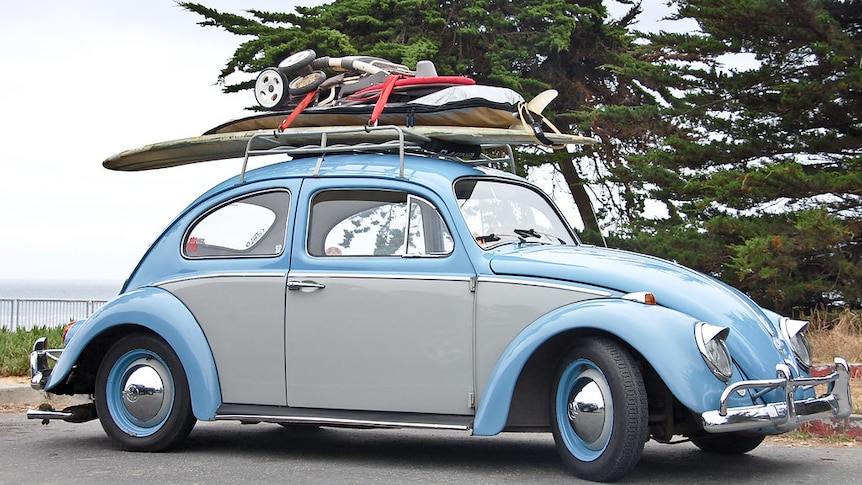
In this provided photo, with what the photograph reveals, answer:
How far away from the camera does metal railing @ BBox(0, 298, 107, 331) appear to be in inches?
857

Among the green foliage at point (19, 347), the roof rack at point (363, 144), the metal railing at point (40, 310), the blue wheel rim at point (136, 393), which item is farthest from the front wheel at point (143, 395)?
the metal railing at point (40, 310)

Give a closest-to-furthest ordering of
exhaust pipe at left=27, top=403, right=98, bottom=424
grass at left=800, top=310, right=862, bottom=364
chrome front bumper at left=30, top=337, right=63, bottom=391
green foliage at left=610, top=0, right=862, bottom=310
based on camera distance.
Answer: exhaust pipe at left=27, top=403, right=98, bottom=424 → chrome front bumper at left=30, top=337, right=63, bottom=391 → grass at left=800, top=310, right=862, bottom=364 → green foliage at left=610, top=0, right=862, bottom=310

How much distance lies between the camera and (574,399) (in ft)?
19.1

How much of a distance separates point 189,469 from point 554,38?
57.3ft

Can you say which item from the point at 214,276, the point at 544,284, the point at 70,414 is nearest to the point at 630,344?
the point at 544,284

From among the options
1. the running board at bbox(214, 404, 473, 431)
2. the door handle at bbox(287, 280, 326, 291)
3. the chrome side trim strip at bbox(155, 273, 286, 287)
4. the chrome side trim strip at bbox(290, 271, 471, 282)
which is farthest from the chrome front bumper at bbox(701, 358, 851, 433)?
the chrome side trim strip at bbox(155, 273, 286, 287)

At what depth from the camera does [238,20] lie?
24156 millimetres

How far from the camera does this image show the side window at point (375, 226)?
661cm

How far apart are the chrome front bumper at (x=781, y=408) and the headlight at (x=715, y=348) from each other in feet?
0.42

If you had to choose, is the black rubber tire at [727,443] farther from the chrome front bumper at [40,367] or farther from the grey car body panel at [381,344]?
the chrome front bumper at [40,367]

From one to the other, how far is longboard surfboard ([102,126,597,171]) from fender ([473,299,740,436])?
1.69 meters

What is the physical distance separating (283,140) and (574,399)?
3092 mm

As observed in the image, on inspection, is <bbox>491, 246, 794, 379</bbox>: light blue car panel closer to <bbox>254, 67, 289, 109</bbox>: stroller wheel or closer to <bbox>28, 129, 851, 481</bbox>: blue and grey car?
<bbox>28, 129, 851, 481</bbox>: blue and grey car

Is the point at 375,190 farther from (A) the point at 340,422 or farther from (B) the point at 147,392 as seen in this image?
(B) the point at 147,392
